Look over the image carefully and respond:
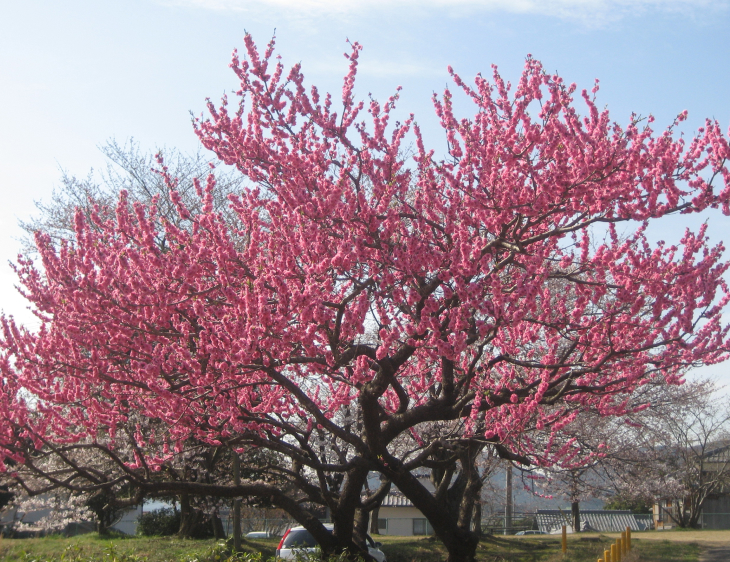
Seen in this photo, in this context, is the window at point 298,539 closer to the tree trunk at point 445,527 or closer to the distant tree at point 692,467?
the tree trunk at point 445,527

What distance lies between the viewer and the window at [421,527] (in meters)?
31.0

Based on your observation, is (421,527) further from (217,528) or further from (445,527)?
(445,527)

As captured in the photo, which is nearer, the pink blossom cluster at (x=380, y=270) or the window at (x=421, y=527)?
the pink blossom cluster at (x=380, y=270)

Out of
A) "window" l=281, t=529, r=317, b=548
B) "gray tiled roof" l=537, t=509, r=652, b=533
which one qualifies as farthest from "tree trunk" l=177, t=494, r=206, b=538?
"gray tiled roof" l=537, t=509, r=652, b=533

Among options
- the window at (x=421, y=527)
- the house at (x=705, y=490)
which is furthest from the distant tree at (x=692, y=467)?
the window at (x=421, y=527)

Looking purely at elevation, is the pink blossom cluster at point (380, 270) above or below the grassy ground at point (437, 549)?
above

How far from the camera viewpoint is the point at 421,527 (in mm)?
31766

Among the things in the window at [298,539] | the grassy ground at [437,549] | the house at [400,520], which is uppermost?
the window at [298,539]

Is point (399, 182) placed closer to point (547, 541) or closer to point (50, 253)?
point (50, 253)

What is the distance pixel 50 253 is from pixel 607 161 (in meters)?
6.85

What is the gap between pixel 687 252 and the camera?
27.3ft

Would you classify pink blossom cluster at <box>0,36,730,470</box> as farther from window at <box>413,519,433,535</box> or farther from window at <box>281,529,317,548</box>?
window at <box>413,519,433,535</box>

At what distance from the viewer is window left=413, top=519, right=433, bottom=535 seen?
3105cm

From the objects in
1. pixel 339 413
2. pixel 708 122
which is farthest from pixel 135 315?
pixel 339 413
